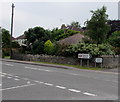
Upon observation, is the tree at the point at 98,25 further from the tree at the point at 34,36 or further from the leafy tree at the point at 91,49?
the tree at the point at 34,36

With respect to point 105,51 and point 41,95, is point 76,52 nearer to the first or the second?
point 105,51

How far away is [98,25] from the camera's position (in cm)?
2994

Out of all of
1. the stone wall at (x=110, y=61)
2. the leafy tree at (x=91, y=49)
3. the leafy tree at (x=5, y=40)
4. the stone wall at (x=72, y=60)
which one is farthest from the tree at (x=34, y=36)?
the stone wall at (x=110, y=61)

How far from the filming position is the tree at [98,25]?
2978 centimetres

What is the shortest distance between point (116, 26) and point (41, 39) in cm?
2899

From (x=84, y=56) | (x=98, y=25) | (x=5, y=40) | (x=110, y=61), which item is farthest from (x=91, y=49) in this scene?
(x=5, y=40)

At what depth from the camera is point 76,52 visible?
1061 inches

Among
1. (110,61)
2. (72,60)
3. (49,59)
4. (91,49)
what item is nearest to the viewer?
(110,61)

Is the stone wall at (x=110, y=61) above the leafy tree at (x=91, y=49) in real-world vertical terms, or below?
below

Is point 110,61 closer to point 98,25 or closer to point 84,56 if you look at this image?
point 84,56

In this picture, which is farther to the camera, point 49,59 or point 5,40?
point 5,40

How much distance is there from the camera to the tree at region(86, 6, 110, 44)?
29.8 meters

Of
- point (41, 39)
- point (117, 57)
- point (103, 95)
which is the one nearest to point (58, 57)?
point (117, 57)

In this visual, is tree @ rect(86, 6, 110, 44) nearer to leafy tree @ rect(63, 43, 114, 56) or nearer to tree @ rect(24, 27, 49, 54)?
leafy tree @ rect(63, 43, 114, 56)
